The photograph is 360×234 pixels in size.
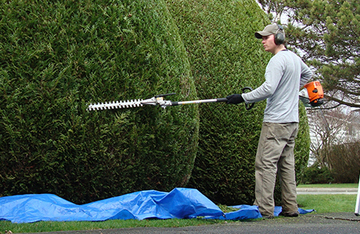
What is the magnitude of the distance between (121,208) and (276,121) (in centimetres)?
Answer: 185

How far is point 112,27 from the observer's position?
13.4 ft

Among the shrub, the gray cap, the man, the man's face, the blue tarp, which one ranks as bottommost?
the shrub

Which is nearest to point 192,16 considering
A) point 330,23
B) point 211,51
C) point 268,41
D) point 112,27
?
point 211,51

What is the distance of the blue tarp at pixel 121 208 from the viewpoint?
3559 millimetres

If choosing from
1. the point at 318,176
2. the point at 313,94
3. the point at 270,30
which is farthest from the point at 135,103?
the point at 318,176

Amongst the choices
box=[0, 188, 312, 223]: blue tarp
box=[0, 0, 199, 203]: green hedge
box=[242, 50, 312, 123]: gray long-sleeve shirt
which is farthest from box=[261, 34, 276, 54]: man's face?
box=[0, 188, 312, 223]: blue tarp

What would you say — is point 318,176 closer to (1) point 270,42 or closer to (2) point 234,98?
(1) point 270,42

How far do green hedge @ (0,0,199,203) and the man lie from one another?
95cm

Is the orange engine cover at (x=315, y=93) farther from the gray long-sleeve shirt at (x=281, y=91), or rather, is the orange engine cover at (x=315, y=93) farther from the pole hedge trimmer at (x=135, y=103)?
the pole hedge trimmer at (x=135, y=103)

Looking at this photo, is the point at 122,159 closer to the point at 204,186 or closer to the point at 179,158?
the point at 179,158

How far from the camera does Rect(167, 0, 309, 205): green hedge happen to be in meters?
5.21

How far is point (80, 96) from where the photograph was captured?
3932mm

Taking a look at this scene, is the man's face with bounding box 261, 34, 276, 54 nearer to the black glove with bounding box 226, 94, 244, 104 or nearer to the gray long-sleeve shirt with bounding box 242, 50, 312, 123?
the gray long-sleeve shirt with bounding box 242, 50, 312, 123

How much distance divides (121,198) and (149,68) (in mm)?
1367
